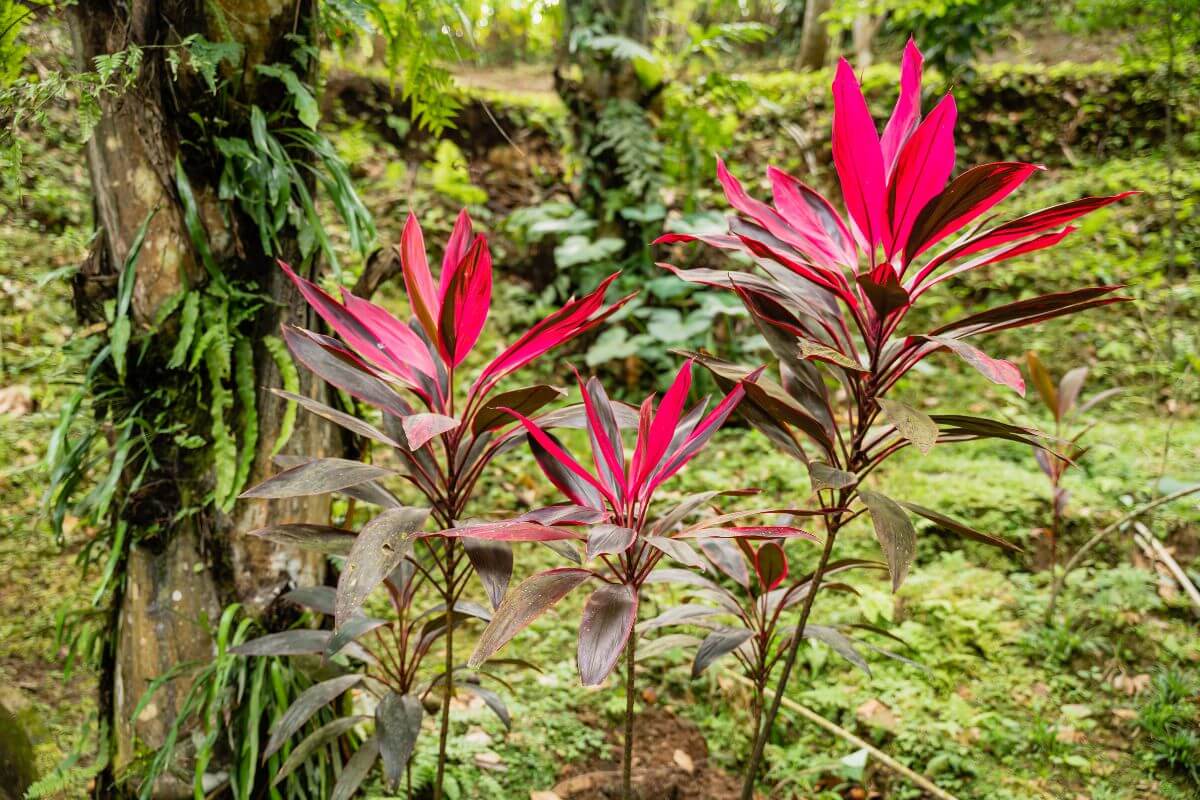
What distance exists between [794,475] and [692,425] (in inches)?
85.7

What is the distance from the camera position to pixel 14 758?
1519 mm

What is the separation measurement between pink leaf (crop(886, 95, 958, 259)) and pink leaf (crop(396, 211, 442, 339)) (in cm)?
69

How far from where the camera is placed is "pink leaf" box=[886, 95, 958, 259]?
0.89 m

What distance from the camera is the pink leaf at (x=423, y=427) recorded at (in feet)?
2.75

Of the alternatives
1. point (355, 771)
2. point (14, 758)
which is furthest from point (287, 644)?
point (14, 758)

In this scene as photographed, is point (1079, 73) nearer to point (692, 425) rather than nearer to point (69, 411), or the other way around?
point (692, 425)

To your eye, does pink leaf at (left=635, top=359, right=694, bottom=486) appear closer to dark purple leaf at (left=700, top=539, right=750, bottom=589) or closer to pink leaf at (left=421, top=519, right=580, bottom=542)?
pink leaf at (left=421, top=519, right=580, bottom=542)

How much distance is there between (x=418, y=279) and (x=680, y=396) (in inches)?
18.2

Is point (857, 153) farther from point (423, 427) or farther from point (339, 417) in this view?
point (339, 417)

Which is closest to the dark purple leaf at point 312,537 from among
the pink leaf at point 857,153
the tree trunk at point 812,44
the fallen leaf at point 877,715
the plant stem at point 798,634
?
the plant stem at point 798,634

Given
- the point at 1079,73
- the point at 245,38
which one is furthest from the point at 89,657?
the point at 1079,73

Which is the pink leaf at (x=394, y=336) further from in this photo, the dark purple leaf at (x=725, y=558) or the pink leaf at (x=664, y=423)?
the dark purple leaf at (x=725, y=558)

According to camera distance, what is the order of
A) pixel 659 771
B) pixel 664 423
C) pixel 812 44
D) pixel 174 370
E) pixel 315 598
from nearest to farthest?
pixel 664 423
pixel 315 598
pixel 174 370
pixel 659 771
pixel 812 44

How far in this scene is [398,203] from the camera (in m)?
4.56
